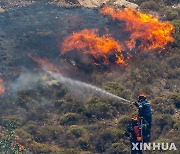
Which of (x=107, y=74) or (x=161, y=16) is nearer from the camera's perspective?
(x=107, y=74)

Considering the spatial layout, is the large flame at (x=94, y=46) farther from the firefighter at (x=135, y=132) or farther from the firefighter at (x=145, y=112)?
the firefighter at (x=135, y=132)

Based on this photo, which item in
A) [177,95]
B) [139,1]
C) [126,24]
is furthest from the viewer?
[139,1]

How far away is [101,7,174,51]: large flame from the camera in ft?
135

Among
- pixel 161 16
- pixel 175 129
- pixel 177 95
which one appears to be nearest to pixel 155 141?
pixel 175 129

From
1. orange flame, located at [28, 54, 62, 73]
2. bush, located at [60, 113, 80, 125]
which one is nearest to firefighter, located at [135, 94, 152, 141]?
bush, located at [60, 113, 80, 125]

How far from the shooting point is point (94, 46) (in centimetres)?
3981

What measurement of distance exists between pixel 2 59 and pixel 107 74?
9260 mm

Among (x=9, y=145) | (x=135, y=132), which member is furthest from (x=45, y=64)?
(x=135, y=132)

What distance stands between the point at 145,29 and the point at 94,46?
18.3 feet

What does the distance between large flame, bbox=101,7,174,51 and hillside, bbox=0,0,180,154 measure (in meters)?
0.10

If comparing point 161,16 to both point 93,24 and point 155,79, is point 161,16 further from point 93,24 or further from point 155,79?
point 155,79

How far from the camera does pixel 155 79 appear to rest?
3706 cm

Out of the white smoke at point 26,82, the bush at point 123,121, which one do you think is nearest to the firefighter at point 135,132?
the bush at point 123,121

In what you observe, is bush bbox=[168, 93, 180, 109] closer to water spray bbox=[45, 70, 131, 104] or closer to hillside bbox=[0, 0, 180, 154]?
hillside bbox=[0, 0, 180, 154]
